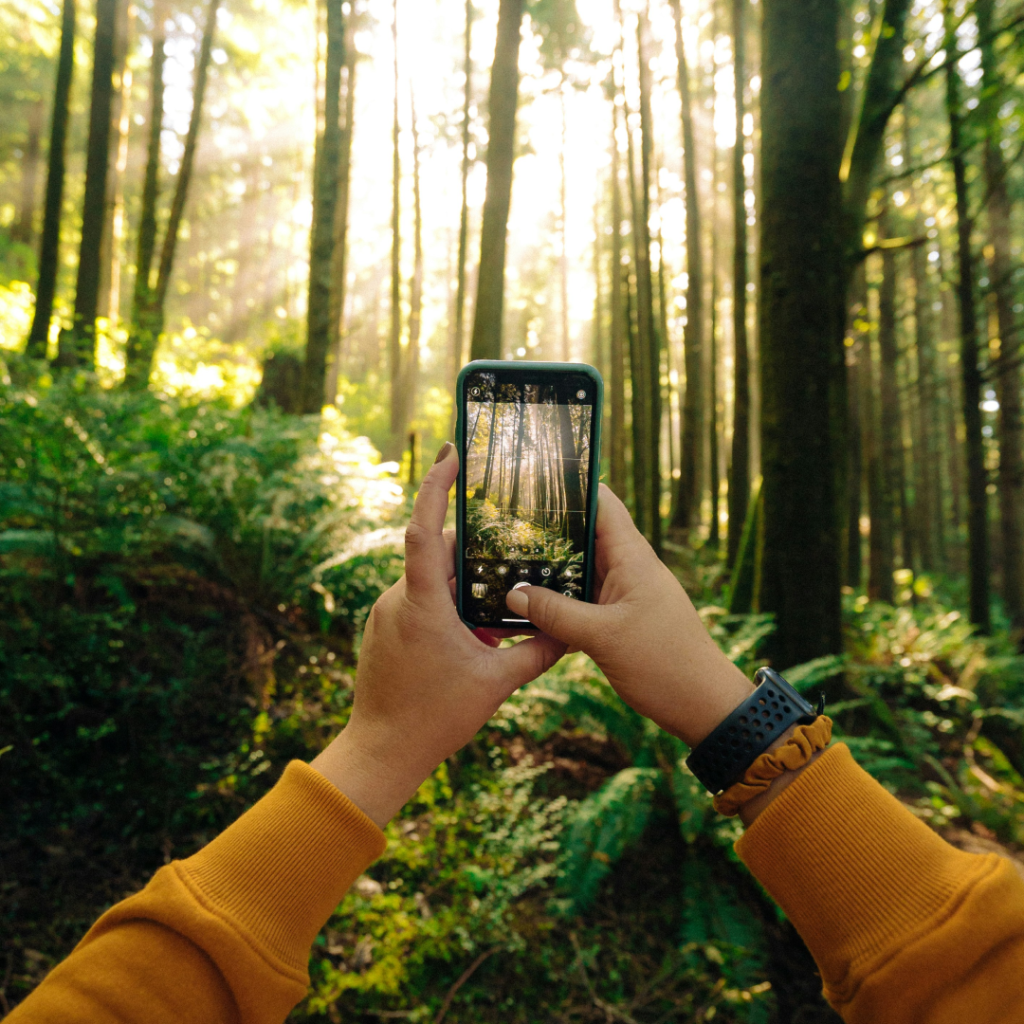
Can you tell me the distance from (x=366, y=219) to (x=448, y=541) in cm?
3147

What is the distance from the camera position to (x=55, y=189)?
968 cm

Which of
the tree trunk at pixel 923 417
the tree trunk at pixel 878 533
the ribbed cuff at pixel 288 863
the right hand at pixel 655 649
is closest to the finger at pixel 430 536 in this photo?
the right hand at pixel 655 649

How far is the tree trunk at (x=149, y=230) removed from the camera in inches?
351

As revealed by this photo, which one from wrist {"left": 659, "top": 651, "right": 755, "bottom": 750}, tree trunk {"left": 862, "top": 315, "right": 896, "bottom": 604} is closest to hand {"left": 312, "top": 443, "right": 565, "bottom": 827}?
wrist {"left": 659, "top": 651, "right": 755, "bottom": 750}

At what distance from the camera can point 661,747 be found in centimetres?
349

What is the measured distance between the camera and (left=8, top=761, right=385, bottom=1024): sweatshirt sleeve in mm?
880

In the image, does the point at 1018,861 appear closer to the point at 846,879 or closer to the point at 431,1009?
the point at 431,1009

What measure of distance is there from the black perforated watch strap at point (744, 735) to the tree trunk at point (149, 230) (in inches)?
358

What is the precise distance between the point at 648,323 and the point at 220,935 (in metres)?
9.66

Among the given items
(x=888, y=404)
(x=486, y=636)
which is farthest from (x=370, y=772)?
(x=888, y=404)

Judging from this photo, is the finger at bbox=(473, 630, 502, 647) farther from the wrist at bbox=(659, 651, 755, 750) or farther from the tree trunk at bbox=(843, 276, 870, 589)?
the tree trunk at bbox=(843, 276, 870, 589)

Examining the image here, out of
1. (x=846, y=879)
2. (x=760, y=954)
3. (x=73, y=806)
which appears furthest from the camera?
(x=73, y=806)

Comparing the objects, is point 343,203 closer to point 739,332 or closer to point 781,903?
point 739,332

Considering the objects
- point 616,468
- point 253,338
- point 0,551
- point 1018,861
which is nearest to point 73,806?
point 0,551
